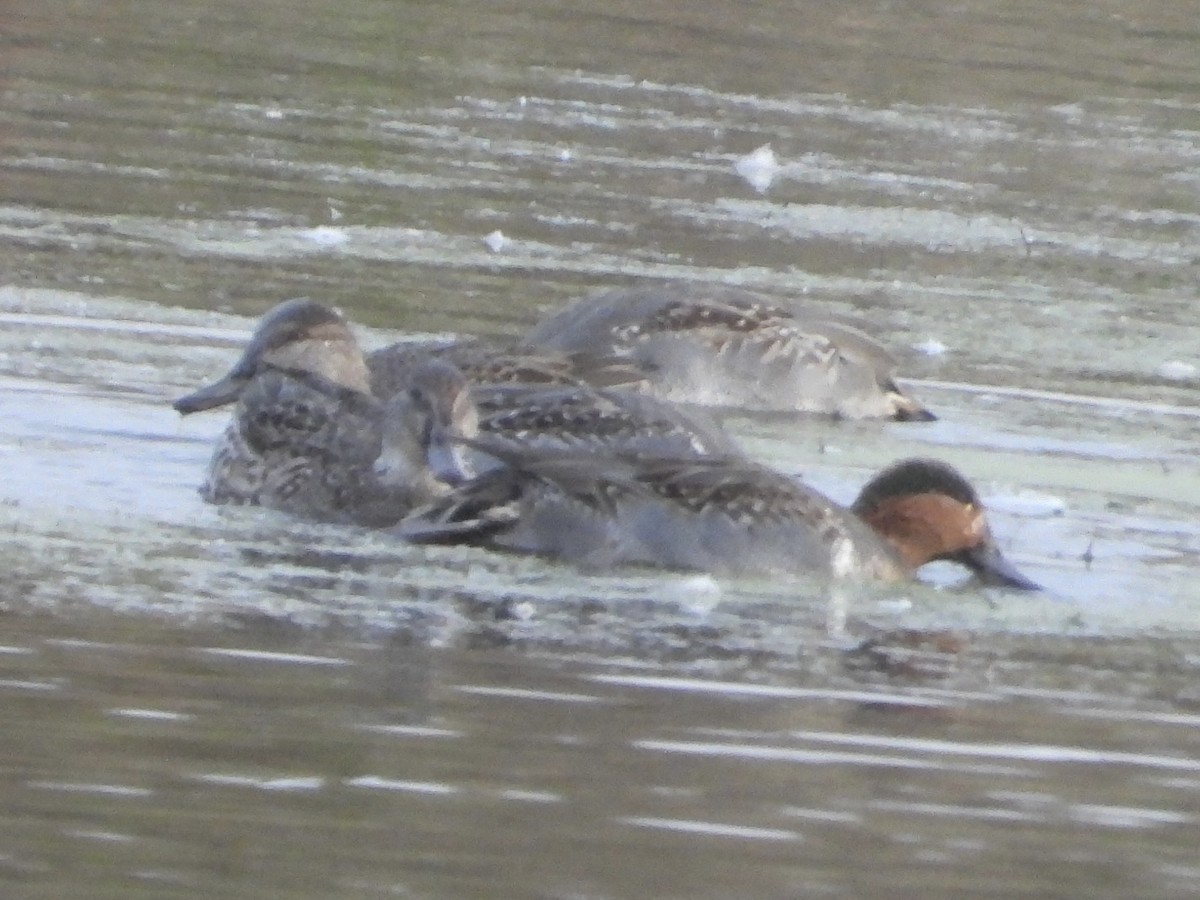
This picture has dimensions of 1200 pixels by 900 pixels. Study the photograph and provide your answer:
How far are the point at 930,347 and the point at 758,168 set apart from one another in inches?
144

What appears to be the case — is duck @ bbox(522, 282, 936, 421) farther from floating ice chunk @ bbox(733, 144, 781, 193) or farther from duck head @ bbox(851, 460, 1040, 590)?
floating ice chunk @ bbox(733, 144, 781, 193)

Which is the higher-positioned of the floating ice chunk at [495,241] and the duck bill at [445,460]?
the floating ice chunk at [495,241]

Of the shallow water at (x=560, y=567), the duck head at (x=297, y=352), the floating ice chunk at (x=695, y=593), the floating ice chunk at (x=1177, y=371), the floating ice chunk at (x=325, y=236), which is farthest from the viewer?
the floating ice chunk at (x=325, y=236)

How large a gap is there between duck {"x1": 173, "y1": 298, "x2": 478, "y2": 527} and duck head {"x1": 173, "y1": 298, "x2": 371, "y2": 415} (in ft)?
0.07

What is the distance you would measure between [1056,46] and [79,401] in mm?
12088

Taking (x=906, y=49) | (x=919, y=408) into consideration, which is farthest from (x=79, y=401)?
(x=906, y=49)

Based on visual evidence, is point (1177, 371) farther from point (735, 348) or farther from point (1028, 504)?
point (1028, 504)

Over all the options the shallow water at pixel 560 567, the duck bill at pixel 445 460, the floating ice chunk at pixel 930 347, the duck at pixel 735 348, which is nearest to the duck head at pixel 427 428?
the duck bill at pixel 445 460

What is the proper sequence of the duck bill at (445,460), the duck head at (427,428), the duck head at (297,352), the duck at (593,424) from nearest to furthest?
the duck bill at (445,460), the duck head at (427,428), the duck at (593,424), the duck head at (297,352)

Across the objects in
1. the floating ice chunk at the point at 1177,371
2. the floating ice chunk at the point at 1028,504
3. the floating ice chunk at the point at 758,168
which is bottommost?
the floating ice chunk at the point at 1028,504

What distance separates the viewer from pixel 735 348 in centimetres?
1288

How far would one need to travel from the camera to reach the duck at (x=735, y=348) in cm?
1260

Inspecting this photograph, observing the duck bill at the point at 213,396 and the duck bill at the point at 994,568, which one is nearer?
the duck bill at the point at 994,568

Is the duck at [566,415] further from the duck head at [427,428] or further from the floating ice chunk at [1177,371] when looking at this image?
the floating ice chunk at [1177,371]
